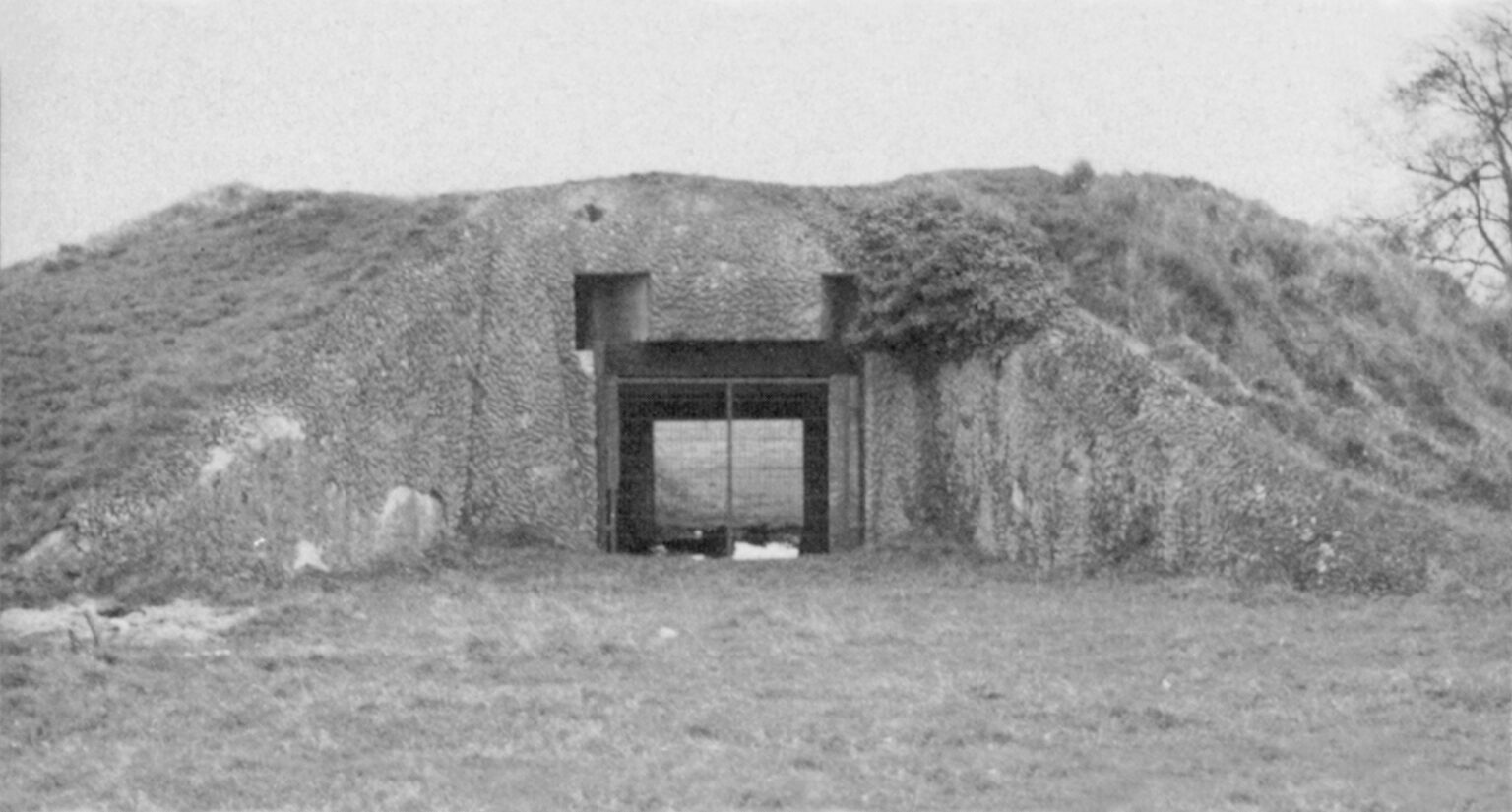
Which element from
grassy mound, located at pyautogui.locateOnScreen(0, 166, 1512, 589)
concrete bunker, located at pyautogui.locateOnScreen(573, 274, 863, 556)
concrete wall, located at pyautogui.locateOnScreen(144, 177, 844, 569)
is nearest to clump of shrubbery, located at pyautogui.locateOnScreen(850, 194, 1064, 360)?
grassy mound, located at pyautogui.locateOnScreen(0, 166, 1512, 589)

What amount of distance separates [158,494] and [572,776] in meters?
10.3

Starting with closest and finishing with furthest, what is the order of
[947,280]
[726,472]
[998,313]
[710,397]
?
[998,313]
[947,280]
[710,397]
[726,472]

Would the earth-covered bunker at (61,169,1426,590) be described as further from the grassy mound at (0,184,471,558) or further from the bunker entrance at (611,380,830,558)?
the grassy mound at (0,184,471,558)

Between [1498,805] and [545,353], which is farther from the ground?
[545,353]

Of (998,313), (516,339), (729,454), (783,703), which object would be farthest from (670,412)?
(783,703)

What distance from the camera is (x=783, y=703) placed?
52.4 feet

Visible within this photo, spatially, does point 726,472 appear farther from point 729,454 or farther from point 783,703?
point 783,703

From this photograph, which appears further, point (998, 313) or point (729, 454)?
point (729, 454)

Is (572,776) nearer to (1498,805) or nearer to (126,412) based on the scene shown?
(1498,805)

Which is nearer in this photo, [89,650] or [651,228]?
[89,650]

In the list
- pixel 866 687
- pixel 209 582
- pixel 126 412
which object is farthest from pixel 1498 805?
pixel 126 412

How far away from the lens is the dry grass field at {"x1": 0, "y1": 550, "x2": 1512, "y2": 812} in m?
13.0

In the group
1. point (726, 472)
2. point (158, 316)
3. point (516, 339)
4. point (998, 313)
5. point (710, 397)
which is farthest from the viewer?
point (726, 472)

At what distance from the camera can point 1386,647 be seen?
18.0 meters
